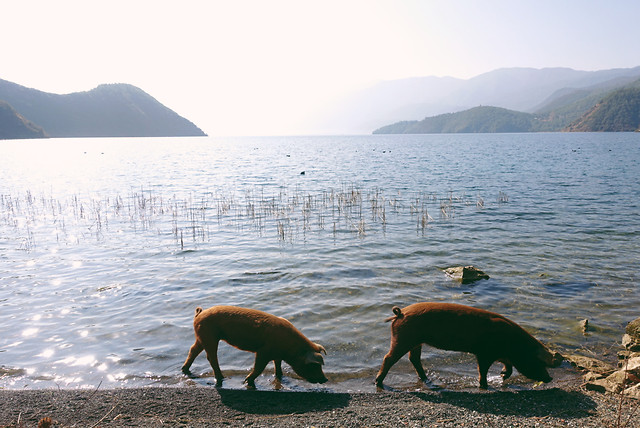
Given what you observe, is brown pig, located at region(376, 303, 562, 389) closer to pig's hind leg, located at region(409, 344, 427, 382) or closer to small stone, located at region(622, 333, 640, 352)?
pig's hind leg, located at region(409, 344, 427, 382)

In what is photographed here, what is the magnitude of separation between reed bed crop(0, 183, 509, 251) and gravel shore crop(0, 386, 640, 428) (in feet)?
39.8

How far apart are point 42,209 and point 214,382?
27164 millimetres

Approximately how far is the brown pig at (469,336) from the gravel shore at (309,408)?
54 centimetres

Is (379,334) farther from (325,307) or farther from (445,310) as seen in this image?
(445,310)

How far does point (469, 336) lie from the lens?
6.94 m

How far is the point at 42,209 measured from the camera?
2802 centimetres

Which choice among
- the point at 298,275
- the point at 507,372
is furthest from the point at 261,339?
the point at 298,275

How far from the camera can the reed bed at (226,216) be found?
2131 cm

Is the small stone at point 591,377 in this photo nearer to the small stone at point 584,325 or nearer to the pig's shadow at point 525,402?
the pig's shadow at point 525,402

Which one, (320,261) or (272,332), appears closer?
(272,332)

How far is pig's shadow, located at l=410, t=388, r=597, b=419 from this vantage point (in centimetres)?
608

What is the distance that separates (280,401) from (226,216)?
20.5 m

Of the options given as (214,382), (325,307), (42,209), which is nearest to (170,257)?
(325,307)

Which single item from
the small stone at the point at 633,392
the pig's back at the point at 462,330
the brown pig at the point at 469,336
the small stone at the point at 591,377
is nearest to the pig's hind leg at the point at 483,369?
the brown pig at the point at 469,336
